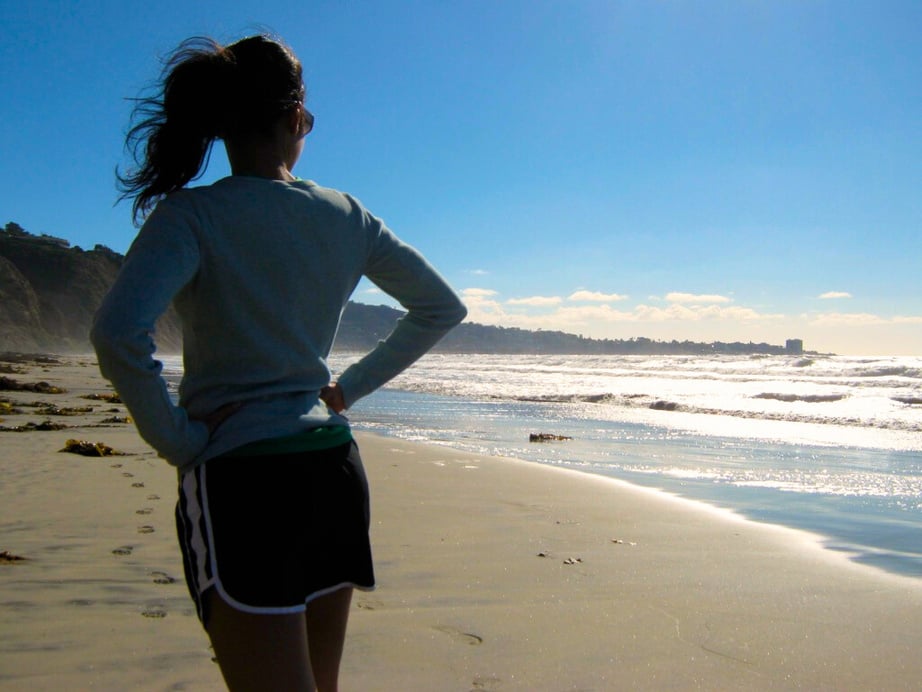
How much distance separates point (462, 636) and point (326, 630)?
137cm

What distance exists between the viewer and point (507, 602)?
10.4ft

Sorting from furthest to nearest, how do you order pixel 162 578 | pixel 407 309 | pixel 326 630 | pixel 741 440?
pixel 741 440 < pixel 162 578 < pixel 407 309 < pixel 326 630

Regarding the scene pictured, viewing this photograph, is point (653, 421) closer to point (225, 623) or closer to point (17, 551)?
point (17, 551)

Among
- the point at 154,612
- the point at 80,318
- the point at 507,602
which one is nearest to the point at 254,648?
the point at 154,612

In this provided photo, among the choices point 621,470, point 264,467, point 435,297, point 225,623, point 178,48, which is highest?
point 178,48

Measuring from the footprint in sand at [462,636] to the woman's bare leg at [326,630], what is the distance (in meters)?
1.25

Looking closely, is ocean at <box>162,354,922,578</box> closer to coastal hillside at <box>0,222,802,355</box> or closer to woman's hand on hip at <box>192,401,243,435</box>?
woman's hand on hip at <box>192,401,243,435</box>

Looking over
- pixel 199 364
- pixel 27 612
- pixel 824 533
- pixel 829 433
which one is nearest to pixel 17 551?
pixel 27 612

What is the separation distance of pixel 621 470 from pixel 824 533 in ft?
9.30

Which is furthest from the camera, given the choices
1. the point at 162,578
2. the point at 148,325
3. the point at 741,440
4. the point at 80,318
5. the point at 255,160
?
the point at 80,318

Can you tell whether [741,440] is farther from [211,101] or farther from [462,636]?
[211,101]

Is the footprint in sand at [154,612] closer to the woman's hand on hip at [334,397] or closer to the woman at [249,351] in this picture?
the woman at [249,351]

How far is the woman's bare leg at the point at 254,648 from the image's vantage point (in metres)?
1.27

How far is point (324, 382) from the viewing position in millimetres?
1499
